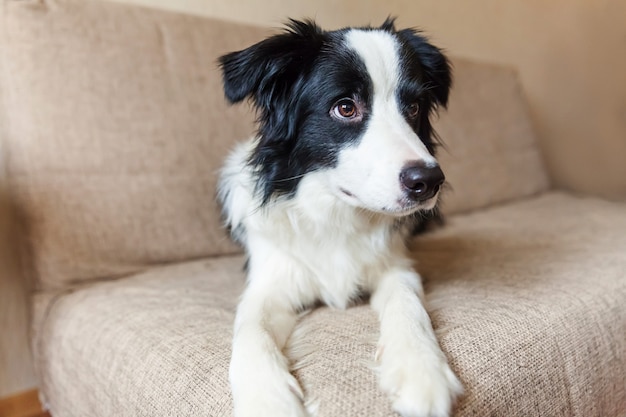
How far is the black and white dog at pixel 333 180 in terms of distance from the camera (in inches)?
39.3

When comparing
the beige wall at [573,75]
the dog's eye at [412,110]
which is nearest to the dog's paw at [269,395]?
the dog's eye at [412,110]

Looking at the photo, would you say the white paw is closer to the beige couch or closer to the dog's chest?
the beige couch

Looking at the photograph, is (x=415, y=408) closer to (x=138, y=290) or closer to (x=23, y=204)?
(x=138, y=290)

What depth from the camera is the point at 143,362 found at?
1.06 m

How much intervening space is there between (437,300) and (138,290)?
33.5 inches

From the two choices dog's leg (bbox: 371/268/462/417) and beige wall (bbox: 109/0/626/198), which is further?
beige wall (bbox: 109/0/626/198)

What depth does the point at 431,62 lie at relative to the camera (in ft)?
4.68

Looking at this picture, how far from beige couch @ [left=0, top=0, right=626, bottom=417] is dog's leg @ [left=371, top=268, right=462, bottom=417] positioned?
3 cm

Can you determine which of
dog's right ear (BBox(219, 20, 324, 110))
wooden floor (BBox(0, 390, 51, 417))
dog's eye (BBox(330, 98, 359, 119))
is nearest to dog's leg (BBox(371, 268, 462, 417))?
dog's eye (BBox(330, 98, 359, 119))

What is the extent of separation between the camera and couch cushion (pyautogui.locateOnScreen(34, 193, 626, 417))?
2.98ft

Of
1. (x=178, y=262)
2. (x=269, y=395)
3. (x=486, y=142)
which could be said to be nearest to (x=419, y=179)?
(x=269, y=395)

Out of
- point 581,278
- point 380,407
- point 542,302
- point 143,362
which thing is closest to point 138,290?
point 143,362

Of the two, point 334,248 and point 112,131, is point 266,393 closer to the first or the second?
point 334,248

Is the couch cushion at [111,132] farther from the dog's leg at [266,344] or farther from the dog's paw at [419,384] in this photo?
the dog's paw at [419,384]
